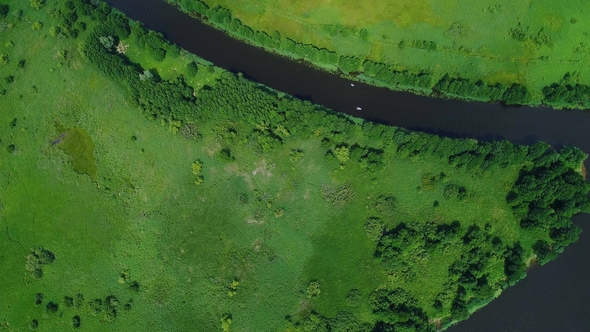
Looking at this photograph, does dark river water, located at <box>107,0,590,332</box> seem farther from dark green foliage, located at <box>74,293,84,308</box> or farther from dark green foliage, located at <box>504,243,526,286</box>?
dark green foliage, located at <box>74,293,84,308</box>

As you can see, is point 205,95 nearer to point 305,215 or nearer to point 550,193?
point 305,215

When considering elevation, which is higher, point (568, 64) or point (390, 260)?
point (568, 64)

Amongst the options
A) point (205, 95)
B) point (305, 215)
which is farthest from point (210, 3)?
point (305, 215)

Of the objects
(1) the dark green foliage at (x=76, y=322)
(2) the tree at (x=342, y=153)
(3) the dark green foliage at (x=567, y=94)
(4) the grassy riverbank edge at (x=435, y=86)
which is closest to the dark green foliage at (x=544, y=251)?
(4) the grassy riverbank edge at (x=435, y=86)

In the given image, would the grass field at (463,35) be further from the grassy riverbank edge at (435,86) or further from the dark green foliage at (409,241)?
the dark green foliage at (409,241)

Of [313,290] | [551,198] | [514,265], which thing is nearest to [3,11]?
[313,290]
